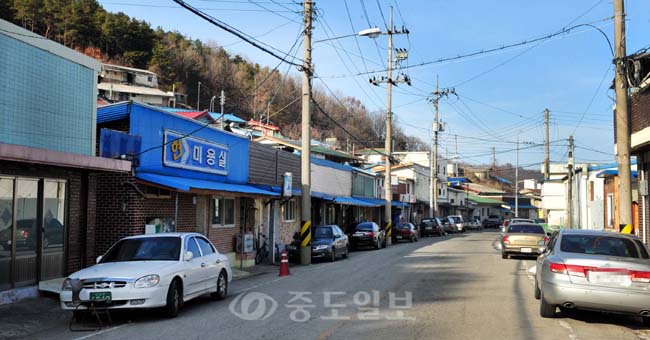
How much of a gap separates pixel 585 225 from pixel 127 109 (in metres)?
38.5

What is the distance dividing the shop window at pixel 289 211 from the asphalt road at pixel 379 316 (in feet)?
39.0

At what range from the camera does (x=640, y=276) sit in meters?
9.11

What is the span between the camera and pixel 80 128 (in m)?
14.4

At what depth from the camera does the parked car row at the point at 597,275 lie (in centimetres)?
909

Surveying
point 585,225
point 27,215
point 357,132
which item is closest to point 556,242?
point 27,215

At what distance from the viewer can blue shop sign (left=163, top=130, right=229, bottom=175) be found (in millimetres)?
18078

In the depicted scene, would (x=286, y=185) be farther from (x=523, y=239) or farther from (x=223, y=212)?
(x=523, y=239)

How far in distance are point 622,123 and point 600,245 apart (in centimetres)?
518

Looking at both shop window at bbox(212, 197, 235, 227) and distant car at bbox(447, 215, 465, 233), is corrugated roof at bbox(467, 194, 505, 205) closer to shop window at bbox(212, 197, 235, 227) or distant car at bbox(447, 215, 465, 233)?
distant car at bbox(447, 215, 465, 233)

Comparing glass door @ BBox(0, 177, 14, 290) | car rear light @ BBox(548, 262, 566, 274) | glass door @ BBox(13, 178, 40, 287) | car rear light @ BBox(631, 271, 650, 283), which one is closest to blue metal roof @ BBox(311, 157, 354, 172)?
glass door @ BBox(13, 178, 40, 287)

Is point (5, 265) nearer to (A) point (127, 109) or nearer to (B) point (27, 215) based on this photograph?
(B) point (27, 215)

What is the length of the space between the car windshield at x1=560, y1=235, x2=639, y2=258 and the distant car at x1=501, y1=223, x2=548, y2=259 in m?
13.2

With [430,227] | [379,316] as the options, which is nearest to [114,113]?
[379,316]

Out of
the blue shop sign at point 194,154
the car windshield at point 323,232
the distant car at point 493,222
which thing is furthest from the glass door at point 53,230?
the distant car at point 493,222
